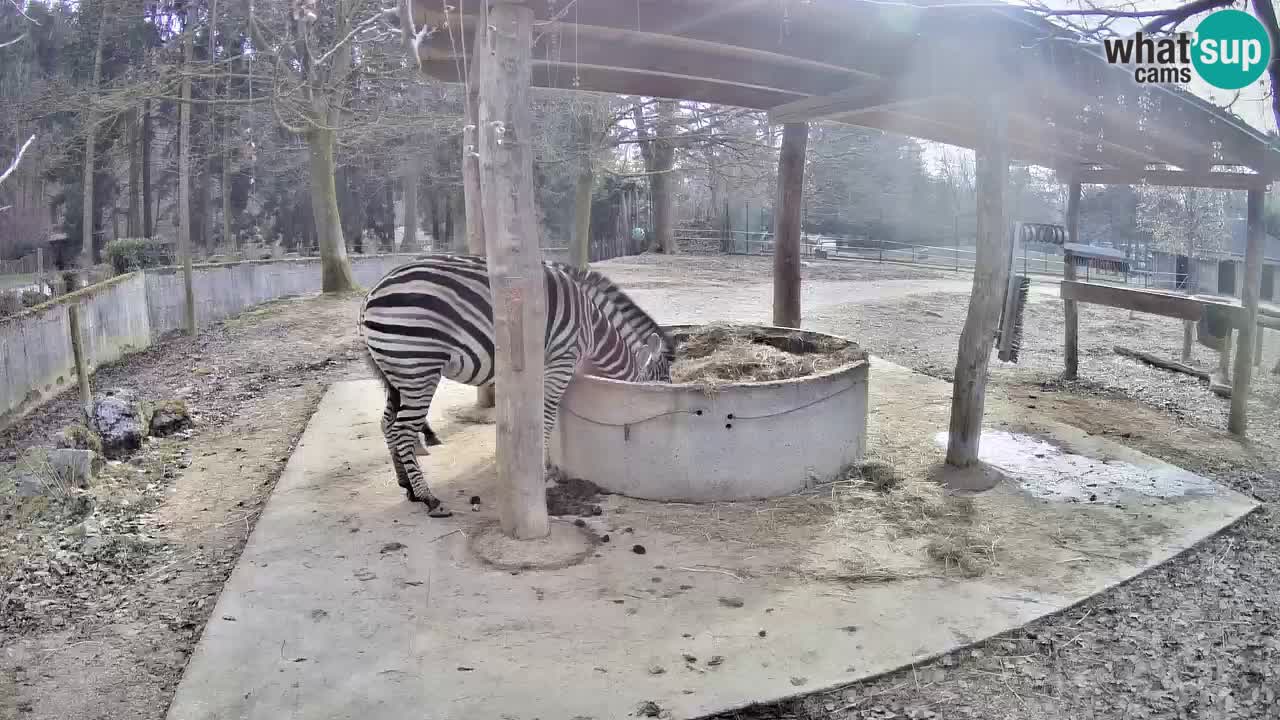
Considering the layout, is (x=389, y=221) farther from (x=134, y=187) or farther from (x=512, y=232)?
(x=512, y=232)

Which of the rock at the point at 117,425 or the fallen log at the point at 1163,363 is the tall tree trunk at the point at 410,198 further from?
the fallen log at the point at 1163,363

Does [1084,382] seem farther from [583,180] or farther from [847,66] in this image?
[583,180]

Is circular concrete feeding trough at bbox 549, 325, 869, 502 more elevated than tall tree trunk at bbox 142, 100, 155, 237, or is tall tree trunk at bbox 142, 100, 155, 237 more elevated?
tall tree trunk at bbox 142, 100, 155, 237

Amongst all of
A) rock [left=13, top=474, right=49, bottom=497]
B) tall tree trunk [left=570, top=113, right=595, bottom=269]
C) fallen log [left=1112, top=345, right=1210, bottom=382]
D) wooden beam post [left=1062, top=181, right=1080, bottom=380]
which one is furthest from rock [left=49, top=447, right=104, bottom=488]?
tall tree trunk [left=570, top=113, right=595, bottom=269]

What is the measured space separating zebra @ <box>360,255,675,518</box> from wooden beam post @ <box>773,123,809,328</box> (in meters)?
2.97

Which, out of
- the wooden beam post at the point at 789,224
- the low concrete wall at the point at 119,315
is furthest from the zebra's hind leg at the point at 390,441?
the low concrete wall at the point at 119,315

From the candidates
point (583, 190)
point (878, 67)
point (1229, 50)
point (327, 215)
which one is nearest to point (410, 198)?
point (583, 190)

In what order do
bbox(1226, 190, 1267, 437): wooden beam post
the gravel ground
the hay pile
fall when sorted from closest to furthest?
the gravel ground → the hay pile → bbox(1226, 190, 1267, 437): wooden beam post

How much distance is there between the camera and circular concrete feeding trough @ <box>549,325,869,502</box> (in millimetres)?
5359

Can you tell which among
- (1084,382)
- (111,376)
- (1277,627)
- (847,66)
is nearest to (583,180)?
(111,376)

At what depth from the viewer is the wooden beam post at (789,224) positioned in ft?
27.2

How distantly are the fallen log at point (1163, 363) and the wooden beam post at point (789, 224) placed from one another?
4.83 meters

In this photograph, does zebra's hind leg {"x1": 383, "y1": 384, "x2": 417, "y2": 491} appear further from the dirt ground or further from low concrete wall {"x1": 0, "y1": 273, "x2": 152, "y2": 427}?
low concrete wall {"x1": 0, "y1": 273, "x2": 152, "y2": 427}

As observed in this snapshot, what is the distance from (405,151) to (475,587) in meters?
20.8
